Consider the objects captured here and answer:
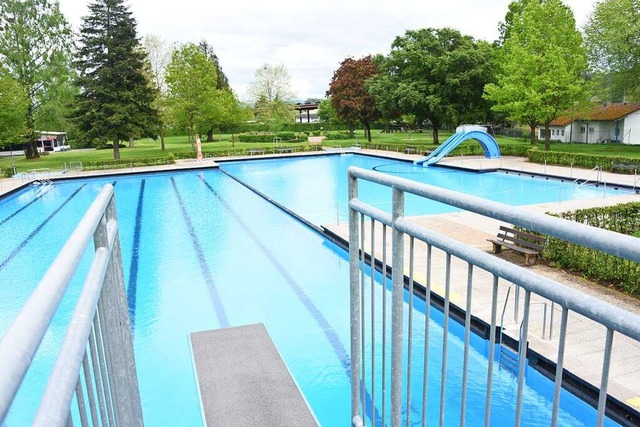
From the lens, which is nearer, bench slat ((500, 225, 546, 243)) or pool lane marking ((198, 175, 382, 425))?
pool lane marking ((198, 175, 382, 425))

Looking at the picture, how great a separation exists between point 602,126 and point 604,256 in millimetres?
40673

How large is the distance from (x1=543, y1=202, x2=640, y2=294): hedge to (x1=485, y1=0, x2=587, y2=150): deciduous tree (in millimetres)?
20423

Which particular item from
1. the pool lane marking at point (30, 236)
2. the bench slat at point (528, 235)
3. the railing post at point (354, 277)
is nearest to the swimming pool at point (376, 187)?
the bench slat at point (528, 235)

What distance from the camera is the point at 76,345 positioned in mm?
1265

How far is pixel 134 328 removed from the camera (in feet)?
30.8

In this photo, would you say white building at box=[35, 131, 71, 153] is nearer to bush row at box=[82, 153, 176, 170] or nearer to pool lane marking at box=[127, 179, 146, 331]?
bush row at box=[82, 153, 176, 170]

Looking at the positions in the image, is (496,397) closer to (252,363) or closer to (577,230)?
(252,363)

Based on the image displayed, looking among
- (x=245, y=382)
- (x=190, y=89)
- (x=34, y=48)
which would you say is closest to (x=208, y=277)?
(x=245, y=382)

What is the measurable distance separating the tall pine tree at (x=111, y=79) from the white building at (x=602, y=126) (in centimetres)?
3116

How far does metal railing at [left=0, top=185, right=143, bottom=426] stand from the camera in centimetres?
82

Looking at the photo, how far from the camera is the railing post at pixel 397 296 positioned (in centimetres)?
273

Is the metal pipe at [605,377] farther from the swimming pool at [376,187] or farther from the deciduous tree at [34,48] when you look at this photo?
the deciduous tree at [34,48]

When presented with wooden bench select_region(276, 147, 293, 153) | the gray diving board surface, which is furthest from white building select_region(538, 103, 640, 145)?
the gray diving board surface

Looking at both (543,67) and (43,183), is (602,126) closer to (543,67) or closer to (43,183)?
(543,67)
